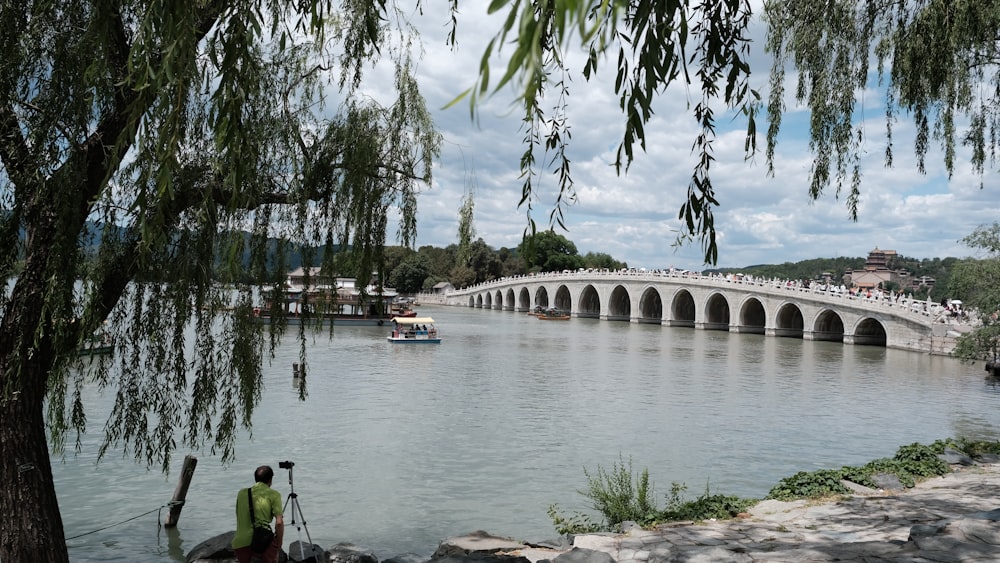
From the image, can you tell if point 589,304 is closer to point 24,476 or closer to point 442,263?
point 442,263

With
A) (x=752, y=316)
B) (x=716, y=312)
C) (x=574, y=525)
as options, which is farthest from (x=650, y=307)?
(x=574, y=525)

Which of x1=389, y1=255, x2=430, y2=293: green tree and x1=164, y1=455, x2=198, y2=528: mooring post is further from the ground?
x1=389, y1=255, x2=430, y2=293: green tree

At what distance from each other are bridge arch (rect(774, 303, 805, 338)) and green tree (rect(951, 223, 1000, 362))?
21795 mm

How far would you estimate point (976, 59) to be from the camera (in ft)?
22.3

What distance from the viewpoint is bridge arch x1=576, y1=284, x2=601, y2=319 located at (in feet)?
233

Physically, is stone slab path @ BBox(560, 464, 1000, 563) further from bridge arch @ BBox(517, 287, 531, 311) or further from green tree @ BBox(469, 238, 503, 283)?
green tree @ BBox(469, 238, 503, 283)

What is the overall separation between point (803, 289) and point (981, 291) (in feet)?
69.5

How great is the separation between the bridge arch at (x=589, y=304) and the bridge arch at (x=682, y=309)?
387 inches

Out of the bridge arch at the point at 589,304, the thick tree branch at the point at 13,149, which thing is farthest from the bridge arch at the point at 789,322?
the thick tree branch at the point at 13,149

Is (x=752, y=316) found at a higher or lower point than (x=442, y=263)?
lower

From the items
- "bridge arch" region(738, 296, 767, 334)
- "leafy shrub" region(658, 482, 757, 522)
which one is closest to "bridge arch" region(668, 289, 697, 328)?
"bridge arch" region(738, 296, 767, 334)

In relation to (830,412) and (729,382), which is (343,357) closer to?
(729,382)

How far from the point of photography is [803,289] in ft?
143

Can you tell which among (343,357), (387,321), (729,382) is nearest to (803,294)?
(729,382)
